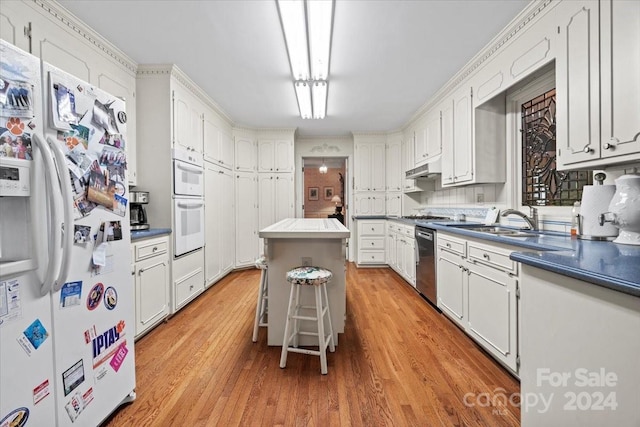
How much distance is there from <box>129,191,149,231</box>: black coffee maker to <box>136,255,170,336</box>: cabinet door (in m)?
0.40

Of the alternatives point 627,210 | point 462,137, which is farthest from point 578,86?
point 462,137

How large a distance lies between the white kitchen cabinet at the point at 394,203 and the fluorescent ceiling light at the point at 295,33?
3.09m

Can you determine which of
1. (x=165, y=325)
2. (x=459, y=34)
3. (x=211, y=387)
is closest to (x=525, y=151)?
(x=459, y=34)

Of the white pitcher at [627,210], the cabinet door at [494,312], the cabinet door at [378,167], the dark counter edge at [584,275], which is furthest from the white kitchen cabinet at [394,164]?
the dark counter edge at [584,275]

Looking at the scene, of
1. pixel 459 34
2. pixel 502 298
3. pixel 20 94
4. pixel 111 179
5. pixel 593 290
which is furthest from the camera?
pixel 459 34

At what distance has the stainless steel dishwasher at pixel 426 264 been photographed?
9.89 feet

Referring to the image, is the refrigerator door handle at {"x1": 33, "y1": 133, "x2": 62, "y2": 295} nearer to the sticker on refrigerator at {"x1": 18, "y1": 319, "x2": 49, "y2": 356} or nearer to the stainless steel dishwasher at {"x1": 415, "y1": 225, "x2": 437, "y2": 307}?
the sticker on refrigerator at {"x1": 18, "y1": 319, "x2": 49, "y2": 356}

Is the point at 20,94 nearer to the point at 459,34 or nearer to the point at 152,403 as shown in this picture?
the point at 152,403

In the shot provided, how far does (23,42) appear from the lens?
176cm

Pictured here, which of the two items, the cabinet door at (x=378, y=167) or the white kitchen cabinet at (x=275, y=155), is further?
the cabinet door at (x=378, y=167)

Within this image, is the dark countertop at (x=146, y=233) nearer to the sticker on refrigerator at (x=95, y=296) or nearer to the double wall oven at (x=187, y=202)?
the double wall oven at (x=187, y=202)

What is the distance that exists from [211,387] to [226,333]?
77 cm

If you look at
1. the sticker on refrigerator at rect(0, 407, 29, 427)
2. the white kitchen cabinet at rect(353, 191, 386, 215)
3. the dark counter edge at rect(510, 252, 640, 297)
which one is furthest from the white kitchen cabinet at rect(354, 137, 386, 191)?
the sticker on refrigerator at rect(0, 407, 29, 427)

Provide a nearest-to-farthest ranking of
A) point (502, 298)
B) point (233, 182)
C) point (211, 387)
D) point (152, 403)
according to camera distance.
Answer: point (152, 403) → point (211, 387) → point (502, 298) → point (233, 182)
